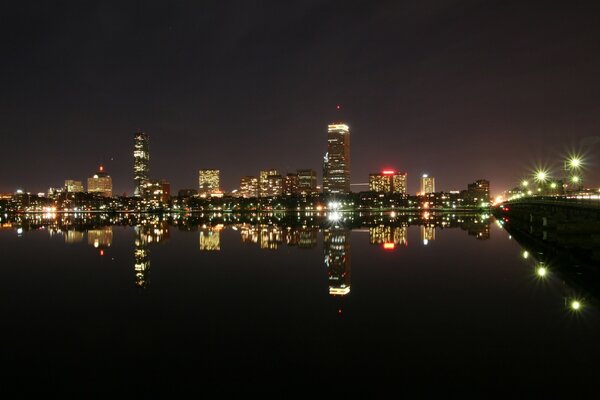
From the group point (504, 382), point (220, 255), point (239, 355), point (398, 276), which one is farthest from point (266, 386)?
point (220, 255)

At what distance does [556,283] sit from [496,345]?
12002 millimetres

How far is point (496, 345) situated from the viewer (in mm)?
14320

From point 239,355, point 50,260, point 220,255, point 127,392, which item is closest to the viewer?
point 127,392

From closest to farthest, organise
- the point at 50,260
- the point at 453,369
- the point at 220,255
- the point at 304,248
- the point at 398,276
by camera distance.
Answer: the point at 453,369 < the point at 398,276 < the point at 50,260 < the point at 220,255 < the point at 304,248

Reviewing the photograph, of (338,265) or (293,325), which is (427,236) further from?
(293,325)

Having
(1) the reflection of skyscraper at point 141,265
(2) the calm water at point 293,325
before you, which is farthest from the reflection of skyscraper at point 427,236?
(1) the reflection of skyscraper at point 141,265

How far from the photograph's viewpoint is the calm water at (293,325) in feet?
39.4

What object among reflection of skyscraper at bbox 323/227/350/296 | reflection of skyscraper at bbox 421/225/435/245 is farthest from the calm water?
reflection of skyscraper at bbox 421/225/435/245

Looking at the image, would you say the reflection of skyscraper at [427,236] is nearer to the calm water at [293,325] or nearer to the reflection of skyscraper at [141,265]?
the calm water at [293,325]

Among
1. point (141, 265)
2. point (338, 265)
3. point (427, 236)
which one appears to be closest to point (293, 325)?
point (338, 265)

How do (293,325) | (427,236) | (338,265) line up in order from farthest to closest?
(427,236), (338,265), (293,325)

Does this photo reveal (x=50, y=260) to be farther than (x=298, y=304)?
Yes

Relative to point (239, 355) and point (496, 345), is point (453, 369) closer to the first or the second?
point (496, 345)

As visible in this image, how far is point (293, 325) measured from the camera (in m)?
16.7
